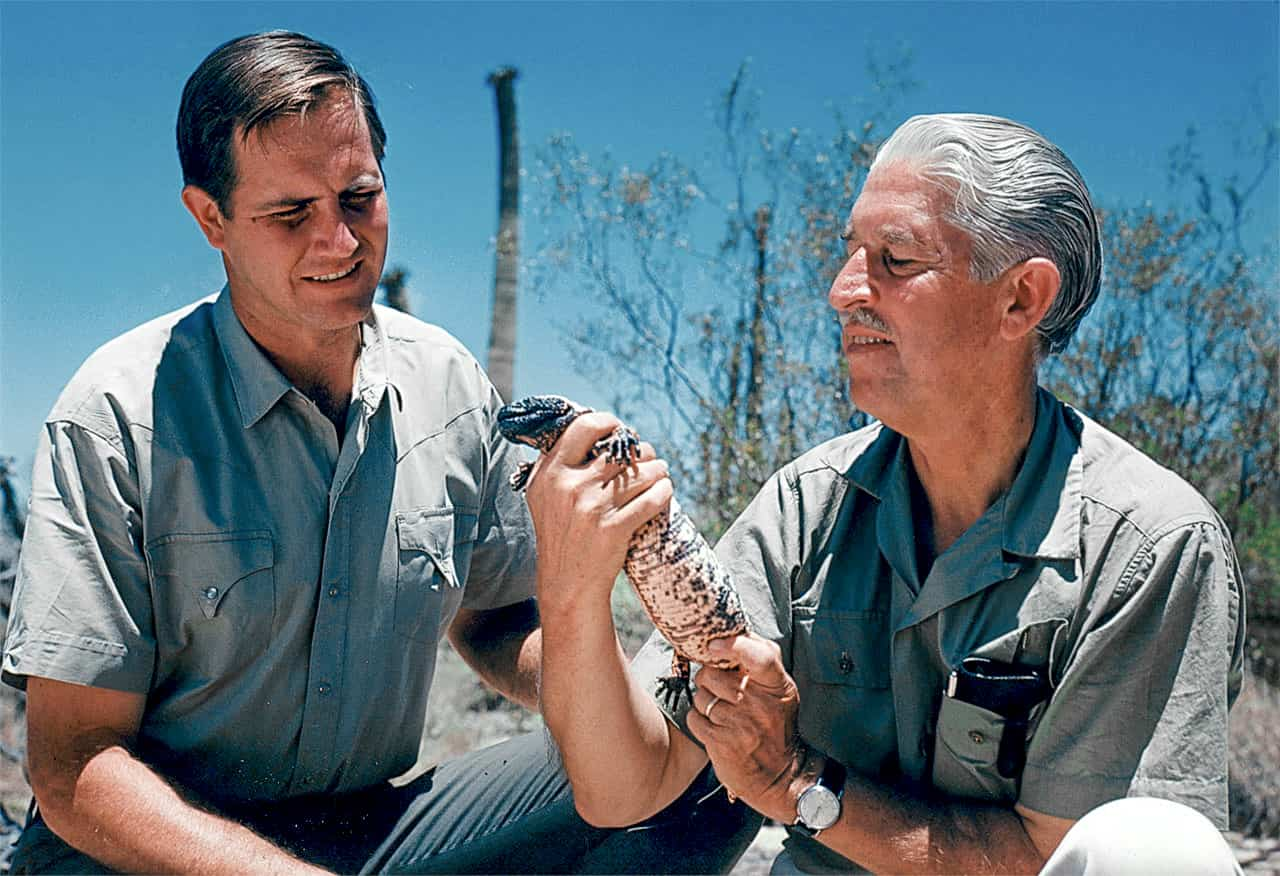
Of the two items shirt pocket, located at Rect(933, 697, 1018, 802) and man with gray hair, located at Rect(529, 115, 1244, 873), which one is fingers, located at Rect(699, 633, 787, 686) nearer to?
man with gray hair, located at Rect(529, 115, 1244, 873)

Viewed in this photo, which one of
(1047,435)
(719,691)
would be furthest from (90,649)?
(1047,435)

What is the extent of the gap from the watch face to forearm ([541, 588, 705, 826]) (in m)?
0.32

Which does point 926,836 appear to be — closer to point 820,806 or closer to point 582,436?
point 820,806

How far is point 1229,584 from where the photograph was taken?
2576mm

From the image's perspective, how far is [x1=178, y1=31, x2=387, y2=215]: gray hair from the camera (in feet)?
9.87

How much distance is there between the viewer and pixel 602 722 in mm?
2686

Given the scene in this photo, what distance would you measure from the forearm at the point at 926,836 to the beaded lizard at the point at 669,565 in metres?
0.43

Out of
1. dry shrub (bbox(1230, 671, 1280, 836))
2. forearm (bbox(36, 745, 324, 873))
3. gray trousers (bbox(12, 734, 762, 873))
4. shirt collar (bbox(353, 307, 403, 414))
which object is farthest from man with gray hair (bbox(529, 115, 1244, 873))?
dry shrub (bbox(1230, 671, 1280, 836))

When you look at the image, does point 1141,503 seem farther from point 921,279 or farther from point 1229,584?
point 921,279

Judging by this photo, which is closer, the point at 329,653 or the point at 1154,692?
the point at 1154,692

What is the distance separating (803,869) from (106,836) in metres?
1.56

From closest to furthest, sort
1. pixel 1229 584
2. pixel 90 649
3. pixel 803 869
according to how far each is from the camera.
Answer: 1. pixel 1229 584
2. pixel 90 649
3. pixel 803 869

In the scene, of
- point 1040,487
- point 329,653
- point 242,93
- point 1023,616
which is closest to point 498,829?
point 329,653

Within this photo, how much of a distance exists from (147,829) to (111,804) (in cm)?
10
